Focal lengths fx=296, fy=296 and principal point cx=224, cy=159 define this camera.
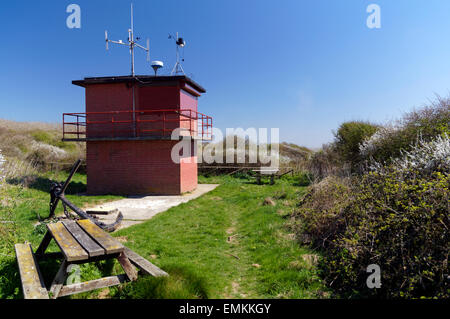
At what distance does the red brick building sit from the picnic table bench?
8.65 meters

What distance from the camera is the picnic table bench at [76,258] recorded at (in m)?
3.08

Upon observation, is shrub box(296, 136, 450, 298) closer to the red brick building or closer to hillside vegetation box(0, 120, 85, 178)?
the red brick building

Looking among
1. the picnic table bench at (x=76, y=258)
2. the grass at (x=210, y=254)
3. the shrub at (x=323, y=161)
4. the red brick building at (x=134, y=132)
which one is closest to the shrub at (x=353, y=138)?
Answer: the shrub at (x=323, y=161)

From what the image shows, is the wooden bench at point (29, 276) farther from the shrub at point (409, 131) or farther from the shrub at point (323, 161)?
the shrub at point (323, 161)

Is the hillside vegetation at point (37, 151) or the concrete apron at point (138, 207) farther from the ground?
the hillside vegetation at point (37, 151)

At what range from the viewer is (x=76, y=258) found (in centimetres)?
306

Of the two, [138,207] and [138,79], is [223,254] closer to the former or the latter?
[138,207]

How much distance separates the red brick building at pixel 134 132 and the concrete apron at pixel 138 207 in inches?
39.9

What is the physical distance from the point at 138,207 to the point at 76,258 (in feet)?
24.4

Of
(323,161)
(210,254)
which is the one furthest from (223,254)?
(323,161)

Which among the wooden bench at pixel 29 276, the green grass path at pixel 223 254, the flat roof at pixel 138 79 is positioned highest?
the flat roof at pixel 138 79

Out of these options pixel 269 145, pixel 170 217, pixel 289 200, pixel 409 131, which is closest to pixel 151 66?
pixel 170 217

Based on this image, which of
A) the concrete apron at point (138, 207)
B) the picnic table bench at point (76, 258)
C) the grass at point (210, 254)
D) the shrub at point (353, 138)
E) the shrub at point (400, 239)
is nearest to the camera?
the picnic table bench at point (76, 258)
